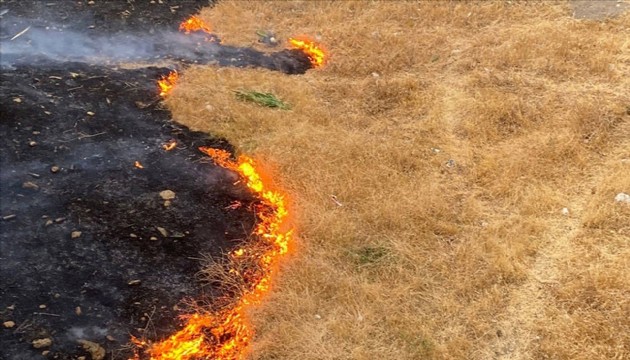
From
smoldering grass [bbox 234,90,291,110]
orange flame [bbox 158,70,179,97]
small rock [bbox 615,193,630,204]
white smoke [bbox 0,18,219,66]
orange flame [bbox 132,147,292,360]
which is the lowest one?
orange flame [bbox 132,147,292,360]

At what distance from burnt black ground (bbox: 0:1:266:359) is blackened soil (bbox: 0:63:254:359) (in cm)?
1

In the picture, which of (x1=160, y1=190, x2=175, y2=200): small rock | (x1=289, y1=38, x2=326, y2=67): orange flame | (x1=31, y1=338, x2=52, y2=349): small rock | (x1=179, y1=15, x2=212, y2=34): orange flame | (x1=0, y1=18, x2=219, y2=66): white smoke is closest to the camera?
(x1=31, y1=338, x2=52, y2=349): small rock

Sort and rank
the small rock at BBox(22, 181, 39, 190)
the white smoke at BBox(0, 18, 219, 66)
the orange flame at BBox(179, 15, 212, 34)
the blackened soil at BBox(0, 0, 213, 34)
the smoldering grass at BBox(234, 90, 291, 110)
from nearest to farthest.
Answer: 1. the small rock at BBox(22, 181, 39, 190)
2. the smoldering grass at BBox(234, 90, 291, 110)
3. the white smoke at BBox(0, 18, 219, 66)
4. the blackened soil at BBox(0, 0, 213, 34)
5. the orange flame at BBox(179, 15, 212, 34)

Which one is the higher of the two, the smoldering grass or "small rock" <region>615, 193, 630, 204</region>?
"small rock" <region>615, 193, 630, 204</region>

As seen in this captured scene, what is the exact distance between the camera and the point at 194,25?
9273 millimetres

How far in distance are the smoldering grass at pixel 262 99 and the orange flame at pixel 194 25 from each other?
2.22 m

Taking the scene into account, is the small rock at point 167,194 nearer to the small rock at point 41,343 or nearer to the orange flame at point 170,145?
the orange flame at point 170,145

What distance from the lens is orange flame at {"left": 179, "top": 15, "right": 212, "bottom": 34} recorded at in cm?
912

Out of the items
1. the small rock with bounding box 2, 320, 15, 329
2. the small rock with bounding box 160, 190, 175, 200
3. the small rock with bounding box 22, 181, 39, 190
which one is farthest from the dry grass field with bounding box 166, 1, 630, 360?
the small rock with bounding box 22, 181, 39, 190

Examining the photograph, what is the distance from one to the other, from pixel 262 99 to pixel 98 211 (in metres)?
2.78

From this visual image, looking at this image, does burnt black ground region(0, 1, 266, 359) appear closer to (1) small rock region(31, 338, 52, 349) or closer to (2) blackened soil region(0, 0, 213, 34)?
(1) small rock region(31, 338, 52, 349)

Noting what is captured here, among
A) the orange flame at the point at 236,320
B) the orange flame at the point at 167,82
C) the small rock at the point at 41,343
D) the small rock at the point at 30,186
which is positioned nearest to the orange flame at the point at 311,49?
the orange flame at the point at 167,82

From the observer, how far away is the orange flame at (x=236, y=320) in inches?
174

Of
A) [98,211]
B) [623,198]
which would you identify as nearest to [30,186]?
[98,211]
